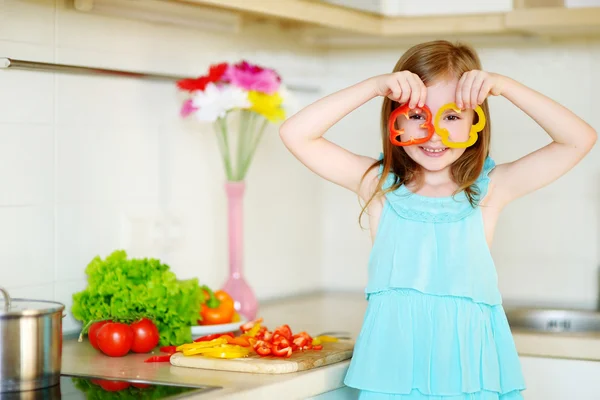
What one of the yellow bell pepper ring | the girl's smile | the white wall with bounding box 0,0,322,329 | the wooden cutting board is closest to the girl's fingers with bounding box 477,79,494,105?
the girl's smile

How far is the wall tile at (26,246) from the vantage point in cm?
182

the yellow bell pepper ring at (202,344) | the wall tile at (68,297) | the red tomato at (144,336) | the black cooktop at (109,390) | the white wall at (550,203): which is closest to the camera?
the black cooktop at (109,390)

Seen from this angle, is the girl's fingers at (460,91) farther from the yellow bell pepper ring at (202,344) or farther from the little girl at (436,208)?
the yellow bell pepper ring at (202,344)

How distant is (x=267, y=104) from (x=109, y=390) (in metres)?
0.82

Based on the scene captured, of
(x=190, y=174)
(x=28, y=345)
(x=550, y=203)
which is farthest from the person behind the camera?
(x=550, y=203)

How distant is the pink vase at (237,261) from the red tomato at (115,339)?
411mm

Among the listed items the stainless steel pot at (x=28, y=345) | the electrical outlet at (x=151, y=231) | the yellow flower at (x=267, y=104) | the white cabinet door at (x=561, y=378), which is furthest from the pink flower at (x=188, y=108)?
the white cabinet door at (x=561, y=378)

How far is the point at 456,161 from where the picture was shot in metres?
1.73

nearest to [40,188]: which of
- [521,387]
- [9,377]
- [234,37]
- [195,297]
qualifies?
[195,297]

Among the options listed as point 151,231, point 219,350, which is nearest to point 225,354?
point 219,350

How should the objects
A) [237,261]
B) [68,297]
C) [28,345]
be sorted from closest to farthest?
[28,345]
[68,297]
[237,261]

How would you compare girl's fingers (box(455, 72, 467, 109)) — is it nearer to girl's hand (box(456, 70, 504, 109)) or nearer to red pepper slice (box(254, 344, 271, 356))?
girl's hand (box(456, 70, 504, 109))

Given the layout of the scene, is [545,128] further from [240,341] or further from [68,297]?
[68,297]

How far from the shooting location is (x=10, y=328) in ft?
4.90
